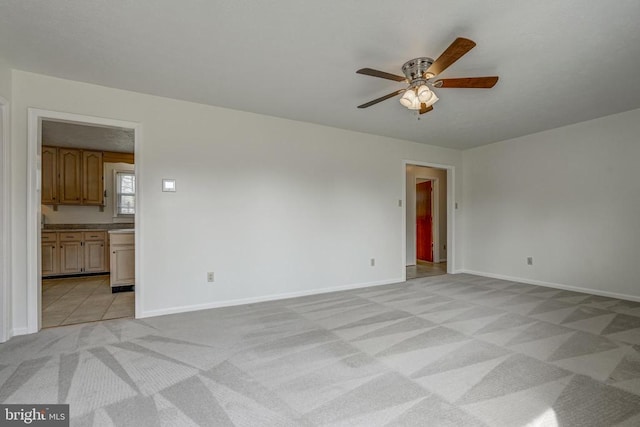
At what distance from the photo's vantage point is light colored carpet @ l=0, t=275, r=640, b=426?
167cm

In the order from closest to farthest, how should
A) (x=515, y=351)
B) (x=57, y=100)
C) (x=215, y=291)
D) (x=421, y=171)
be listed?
(x=515, y=351) → (x=57, y=100) → (x=215, y=291) → (x=421, y=171)

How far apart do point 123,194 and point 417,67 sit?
21.2ft

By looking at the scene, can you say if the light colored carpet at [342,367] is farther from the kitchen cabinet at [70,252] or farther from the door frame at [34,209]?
the kitchen cabinet at [70,252]

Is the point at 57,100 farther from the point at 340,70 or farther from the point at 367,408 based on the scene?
the point at 367,408

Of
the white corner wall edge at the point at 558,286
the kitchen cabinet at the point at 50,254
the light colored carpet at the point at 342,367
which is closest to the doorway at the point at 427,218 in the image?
the white corner wall edge at the point at 558,286

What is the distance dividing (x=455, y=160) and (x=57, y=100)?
6.24m

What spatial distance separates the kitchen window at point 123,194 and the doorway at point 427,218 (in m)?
6.23

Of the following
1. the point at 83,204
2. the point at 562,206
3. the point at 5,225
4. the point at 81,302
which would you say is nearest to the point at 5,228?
the point at 5,225

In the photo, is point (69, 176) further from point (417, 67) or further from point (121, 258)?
point (417, 67)

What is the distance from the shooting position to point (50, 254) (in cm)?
537

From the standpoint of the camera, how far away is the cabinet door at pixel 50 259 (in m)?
5.32

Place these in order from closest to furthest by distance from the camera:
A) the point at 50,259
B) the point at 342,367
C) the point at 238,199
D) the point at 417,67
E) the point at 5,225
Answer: the point at 342,367 < the point at 417,67 < the point at 5,225 < the point at 238,199 < the point at 50,259

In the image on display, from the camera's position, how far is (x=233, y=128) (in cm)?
378

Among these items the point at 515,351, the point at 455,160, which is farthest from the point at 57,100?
the point at 455,160
